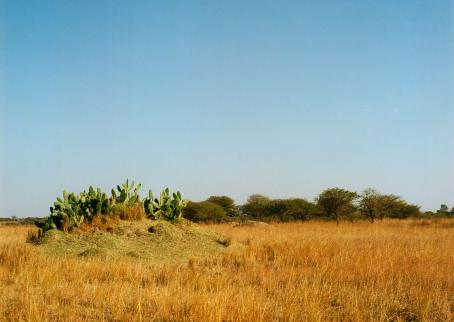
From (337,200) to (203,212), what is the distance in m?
10.4

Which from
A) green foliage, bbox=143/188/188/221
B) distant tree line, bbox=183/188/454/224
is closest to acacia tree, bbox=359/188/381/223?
distant tree line, bbox=183/188/454/224

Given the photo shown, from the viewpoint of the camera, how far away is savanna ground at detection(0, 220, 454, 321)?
4.63m

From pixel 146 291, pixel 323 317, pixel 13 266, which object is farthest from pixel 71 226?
pixel 323 317

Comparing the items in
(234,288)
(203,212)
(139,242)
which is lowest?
(234,288)

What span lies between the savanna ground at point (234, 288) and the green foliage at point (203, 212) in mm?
24943

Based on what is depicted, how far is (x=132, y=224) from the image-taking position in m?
11.4

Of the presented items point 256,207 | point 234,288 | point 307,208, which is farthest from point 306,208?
point 234,288

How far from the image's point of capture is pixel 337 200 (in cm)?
3216

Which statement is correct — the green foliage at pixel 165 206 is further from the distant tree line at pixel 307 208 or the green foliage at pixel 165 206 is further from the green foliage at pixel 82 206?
the distant tree line at pixel 307 208

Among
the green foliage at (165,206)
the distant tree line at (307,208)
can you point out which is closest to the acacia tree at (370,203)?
the distant tree line at (307,208)

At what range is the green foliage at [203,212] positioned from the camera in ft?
113

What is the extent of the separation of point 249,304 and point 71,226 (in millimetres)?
7756

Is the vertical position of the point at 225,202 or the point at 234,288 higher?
the point at 225,202

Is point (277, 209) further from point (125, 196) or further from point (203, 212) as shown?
point (125, 196)
